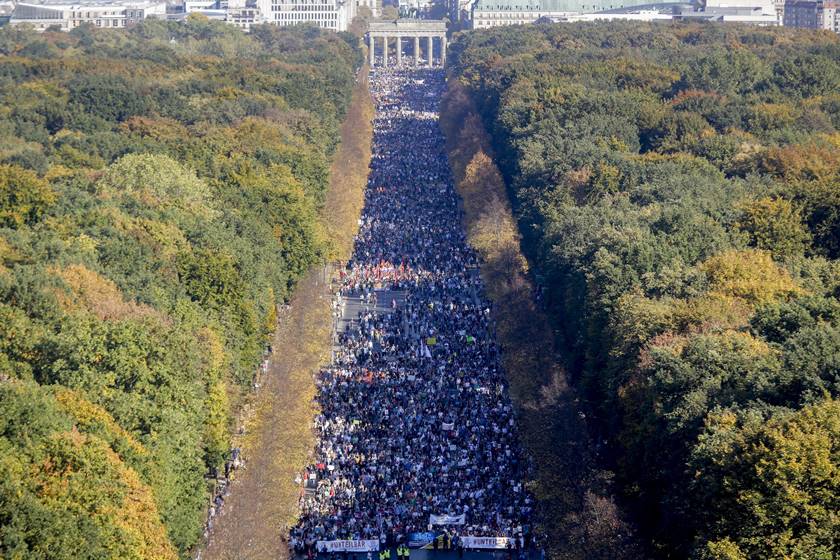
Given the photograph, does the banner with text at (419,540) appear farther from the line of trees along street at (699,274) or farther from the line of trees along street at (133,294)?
the line of trees along street at (133,294)

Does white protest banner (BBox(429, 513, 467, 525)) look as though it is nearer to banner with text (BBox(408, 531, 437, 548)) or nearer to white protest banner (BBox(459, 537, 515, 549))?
banner with text (BBox(408, 531, 437, 548))

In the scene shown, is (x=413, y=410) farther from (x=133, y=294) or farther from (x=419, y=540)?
(x=419, y=540)

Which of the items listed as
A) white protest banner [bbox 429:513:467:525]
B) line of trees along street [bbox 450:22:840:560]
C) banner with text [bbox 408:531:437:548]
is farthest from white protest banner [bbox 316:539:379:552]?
line of trees along street [bbox 450:22:840:560]

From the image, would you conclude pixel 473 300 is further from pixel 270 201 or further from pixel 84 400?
pixel 84 400

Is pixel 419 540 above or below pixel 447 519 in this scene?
below

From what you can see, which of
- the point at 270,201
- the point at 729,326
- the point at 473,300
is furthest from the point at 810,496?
the point at 270,201

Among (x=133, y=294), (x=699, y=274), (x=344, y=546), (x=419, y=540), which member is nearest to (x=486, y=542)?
(x=419, y=540)

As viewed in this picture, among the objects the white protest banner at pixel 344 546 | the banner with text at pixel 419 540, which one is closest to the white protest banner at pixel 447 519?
the banner with text at pixel 419 540
